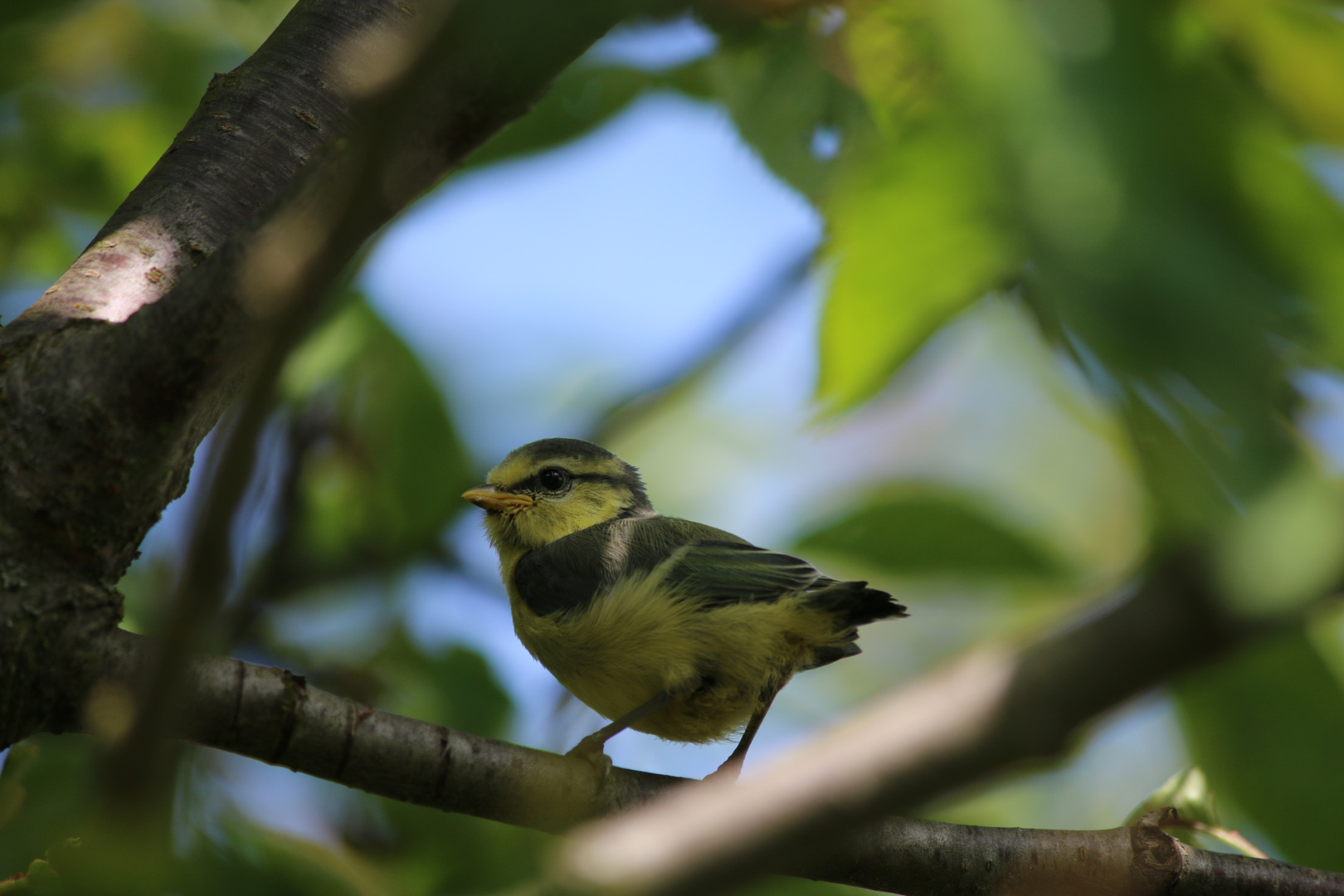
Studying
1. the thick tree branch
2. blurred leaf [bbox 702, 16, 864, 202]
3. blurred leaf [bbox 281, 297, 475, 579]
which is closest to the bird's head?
blurred leaf [bbox 281, 297, 475, 579]

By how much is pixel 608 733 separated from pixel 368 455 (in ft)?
5.27

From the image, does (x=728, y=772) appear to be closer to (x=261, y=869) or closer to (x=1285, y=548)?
(x=261, y=869)

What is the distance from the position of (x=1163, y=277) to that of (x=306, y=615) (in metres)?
3.47

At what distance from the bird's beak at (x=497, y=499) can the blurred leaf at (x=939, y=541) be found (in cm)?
196

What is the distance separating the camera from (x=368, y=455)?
12.2 ft

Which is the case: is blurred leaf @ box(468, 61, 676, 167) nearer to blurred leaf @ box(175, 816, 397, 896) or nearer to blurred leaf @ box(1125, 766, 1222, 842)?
blurred leaf @ box(175, 816, 397, 896)

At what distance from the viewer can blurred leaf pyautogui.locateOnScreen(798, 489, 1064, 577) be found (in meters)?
1.95

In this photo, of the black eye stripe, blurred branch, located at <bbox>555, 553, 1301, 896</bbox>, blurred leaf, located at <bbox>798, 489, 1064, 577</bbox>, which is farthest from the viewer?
the black eye stripe

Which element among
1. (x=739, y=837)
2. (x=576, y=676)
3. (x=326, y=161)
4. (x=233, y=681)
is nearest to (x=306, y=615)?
(x=576, y=676)

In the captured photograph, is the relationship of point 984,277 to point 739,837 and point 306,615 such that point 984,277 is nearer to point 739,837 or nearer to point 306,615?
point 739,837

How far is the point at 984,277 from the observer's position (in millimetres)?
1116

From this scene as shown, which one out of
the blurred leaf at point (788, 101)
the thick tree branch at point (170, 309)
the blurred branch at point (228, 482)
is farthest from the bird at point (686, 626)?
the blurred branch at point (228, 482)

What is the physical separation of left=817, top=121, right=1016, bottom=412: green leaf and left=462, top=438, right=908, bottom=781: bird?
1591 millimetres

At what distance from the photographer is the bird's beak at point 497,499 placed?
149 inches
